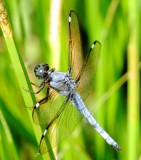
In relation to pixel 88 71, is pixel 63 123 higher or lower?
lower

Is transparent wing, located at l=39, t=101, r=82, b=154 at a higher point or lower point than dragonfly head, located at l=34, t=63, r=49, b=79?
lower

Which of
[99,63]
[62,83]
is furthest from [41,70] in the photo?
[99,63]

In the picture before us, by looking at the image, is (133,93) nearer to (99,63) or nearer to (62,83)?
(62,83)

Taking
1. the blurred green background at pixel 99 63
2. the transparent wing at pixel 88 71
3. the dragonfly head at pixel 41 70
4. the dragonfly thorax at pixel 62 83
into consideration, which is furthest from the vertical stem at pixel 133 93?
the dragonfly head at pixel 41 70

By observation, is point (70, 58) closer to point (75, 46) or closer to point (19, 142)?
point (75, 46)

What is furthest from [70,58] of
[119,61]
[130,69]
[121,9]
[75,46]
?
[121,9]

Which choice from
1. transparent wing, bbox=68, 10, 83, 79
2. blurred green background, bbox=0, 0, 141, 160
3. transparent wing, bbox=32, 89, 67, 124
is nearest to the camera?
transparent wing, bbox=32, 89, 67, 124

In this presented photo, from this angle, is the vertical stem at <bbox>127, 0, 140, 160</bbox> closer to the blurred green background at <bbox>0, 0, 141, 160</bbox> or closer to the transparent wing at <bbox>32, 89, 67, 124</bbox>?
the blurred green background at <bbox>0, 0, 141, 160</bbox>

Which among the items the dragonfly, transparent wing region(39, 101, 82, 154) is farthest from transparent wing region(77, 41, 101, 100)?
transparent wing region(39, 101, 82, 154)
